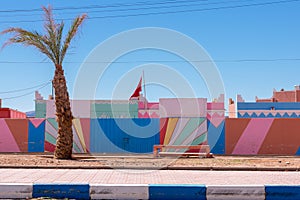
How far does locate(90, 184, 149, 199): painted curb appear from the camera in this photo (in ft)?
26.1

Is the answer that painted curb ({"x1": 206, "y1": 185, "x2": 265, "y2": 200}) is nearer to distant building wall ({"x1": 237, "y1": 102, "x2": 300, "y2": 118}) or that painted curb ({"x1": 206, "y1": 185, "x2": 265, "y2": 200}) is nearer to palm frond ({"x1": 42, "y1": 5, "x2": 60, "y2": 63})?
palm frond ({"x1": 42, "y1": 5, "x2": 60, "y2": 63})

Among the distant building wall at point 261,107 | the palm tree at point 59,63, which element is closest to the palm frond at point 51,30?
the palm tree at point 59,63

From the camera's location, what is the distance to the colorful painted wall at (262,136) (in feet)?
A: 66.3

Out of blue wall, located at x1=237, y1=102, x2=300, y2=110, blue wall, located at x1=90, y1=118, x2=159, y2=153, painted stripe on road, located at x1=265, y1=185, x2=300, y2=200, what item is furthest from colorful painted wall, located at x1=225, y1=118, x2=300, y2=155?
blue wall, located at x1=237, y1=102, x2=300, y2=110

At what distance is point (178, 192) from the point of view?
7.98 m

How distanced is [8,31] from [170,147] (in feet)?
28.3

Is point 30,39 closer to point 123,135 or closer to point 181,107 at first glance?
point 123,135

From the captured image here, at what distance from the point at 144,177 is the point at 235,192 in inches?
121

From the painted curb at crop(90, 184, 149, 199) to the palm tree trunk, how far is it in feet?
26.4

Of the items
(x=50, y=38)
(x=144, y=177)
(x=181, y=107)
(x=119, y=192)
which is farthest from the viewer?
(x=181, y=107)

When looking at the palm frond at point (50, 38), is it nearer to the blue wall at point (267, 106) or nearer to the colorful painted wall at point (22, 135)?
the colorful painted wall at point (22, 135)

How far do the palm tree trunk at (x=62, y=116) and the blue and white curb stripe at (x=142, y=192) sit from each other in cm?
772

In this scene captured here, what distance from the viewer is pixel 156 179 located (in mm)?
10109

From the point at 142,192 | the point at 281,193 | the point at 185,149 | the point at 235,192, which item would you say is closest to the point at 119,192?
the point at 142,192
